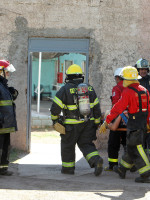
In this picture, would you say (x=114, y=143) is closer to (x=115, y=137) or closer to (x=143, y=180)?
(x=115, y=137)

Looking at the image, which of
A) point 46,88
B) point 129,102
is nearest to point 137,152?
point 129,102

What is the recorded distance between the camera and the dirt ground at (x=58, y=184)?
564 centimetres

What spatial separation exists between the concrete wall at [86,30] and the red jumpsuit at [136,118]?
3065 mm

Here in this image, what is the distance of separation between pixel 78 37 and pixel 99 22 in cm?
58

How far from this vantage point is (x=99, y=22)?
31.4ft

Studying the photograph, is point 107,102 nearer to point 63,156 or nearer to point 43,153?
point 43,153

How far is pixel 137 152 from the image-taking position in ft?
21.6

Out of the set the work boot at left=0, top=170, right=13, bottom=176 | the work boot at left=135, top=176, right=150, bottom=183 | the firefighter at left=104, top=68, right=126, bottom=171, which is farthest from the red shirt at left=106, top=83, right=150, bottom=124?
the work boot at left=0, top=170, right=13, bottom=176

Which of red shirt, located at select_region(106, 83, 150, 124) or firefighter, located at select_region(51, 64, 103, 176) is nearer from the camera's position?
red shirt, located at select_region(106, 83, 150, 124)

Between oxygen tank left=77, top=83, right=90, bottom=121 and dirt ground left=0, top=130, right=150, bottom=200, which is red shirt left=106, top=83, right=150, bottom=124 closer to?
oxygen tank left=77, top=83, right=90, bottom=121

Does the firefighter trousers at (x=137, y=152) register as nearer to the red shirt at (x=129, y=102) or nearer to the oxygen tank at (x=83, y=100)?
the red shirt at (x=129, y=102)

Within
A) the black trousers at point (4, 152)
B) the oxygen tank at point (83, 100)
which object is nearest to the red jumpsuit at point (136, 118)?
the oxygen tank at point (83, 100)

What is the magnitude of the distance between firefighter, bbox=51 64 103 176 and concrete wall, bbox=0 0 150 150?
235 centimetres

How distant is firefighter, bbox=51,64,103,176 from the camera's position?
7.19m
